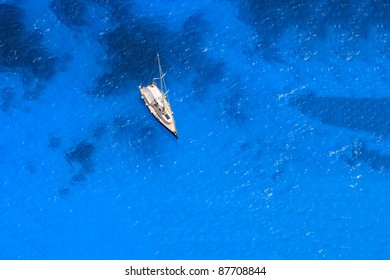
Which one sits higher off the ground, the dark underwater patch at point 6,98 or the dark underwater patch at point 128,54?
the dark underwater patch at point 128,54

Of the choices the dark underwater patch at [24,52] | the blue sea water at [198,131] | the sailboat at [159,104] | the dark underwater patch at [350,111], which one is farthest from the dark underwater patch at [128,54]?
the dark underwater patch at [350,111]

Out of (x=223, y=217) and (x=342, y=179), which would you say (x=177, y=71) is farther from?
(x=342, y=179)

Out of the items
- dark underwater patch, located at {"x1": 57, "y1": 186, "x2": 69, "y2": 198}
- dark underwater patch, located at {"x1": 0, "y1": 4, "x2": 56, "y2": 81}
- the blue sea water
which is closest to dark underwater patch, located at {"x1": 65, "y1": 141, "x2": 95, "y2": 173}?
the blue sea water

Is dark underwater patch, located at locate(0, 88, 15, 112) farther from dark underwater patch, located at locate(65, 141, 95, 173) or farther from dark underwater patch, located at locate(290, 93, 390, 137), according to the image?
dark underwater patch, located at locate(290, 93, 390, 137)

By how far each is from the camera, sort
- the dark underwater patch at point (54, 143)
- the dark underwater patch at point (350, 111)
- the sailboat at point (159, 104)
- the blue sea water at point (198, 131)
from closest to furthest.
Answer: the blue sea water at point (198, 131), the sailboat at point (159, 104), the dark underwater patch at point (54, 143), the dark underwater patch at point (350, 111)

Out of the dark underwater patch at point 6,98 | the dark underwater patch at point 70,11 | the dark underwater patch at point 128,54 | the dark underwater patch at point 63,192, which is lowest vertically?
the dark underwater patch at point 63,192

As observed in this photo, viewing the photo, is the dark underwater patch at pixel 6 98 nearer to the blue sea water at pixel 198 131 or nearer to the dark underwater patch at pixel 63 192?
the blue sea water at pixel 198 131

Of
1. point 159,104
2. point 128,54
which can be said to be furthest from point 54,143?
point 128,54
